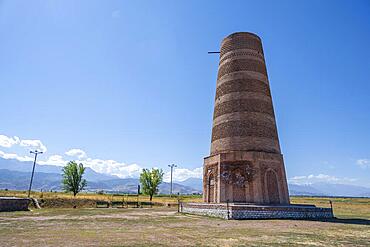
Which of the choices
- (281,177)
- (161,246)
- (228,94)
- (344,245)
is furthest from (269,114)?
(161,246)

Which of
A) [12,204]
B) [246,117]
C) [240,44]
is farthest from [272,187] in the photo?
[12,204]

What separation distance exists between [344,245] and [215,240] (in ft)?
12.2

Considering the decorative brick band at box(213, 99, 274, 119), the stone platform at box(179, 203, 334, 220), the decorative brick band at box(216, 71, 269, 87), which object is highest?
the decorative brick band at box(216, 71, 269, 87)

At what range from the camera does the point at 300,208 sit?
1730 cm

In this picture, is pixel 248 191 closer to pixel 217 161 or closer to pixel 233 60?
pixel 217 161

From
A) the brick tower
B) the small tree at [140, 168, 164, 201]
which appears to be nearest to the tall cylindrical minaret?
the brick tower

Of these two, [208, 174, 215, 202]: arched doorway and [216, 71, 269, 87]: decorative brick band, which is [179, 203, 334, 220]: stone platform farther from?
[216, 71, 269, 87]: decorative brick band

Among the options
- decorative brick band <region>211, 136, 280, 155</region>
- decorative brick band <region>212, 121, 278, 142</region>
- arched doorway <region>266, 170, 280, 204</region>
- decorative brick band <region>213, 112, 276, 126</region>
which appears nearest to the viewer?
arched doorway <region>266, 170, 280, 204</region>

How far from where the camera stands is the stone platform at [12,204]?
80.0 feet

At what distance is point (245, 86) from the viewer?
23.0 m

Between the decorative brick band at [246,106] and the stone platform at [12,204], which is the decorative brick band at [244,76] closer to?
the decorative brick band at [246,106]

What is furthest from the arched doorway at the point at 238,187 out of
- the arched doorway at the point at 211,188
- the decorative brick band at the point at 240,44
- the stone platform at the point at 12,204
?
the stone platform at the point at 12,204

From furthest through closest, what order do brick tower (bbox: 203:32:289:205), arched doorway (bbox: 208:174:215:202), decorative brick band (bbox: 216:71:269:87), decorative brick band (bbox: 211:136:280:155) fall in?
decorative brick band (bbox: 216:71:269:87) < arched doorway (bbox: 208:174:215:202) < decorative brick band (bbox: 211:136:280:155) < brick tower (bbox: 203:32:289:205)

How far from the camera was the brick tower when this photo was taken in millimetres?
19875
